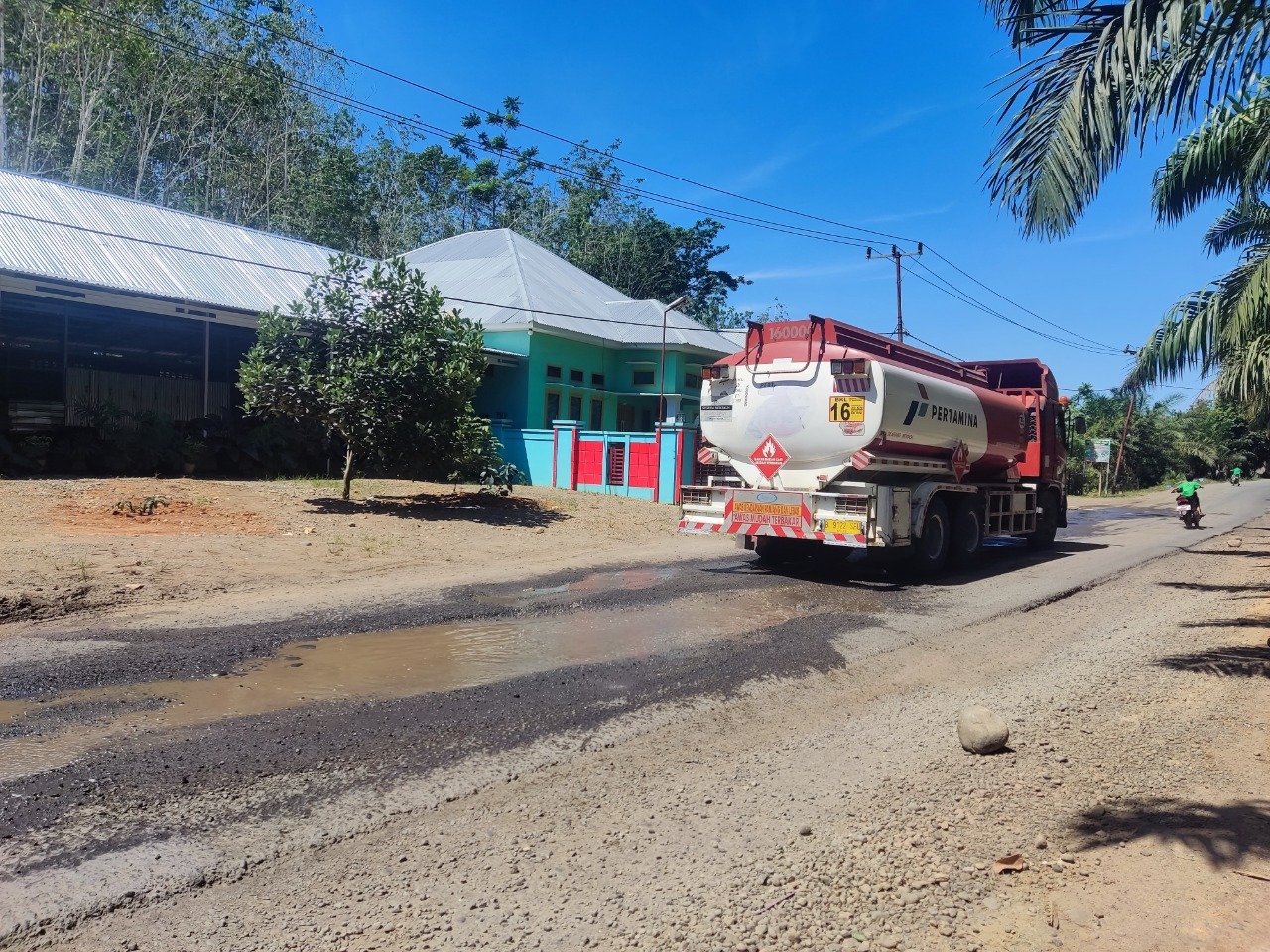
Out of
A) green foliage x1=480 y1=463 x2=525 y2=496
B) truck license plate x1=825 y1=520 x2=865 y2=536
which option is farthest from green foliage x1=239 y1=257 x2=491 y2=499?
truck license plate x1=825 y1=520 x2=865 y2=536

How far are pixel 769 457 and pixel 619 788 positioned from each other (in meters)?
7.98

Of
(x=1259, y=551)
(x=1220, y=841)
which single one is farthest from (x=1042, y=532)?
(x=1220, y=841)

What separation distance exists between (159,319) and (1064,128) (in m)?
19.1

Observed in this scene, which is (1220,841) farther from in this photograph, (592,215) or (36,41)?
(592,215)

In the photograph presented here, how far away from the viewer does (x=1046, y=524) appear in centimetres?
1728

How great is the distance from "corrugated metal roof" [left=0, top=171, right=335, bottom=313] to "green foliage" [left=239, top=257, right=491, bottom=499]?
4277 millimetres

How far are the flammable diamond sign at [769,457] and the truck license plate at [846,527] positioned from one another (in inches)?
43.3

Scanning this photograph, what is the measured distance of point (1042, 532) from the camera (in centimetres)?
1739

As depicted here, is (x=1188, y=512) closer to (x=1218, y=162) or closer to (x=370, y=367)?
(x=1218, y=162)

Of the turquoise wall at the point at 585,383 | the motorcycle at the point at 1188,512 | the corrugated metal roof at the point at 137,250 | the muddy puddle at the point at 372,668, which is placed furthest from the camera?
the turquoise wall at the point at 585,383

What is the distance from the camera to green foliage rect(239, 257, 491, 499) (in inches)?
567

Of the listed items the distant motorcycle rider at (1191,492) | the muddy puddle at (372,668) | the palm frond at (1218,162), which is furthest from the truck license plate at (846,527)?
the distant motorcycle rider at (1191,492)

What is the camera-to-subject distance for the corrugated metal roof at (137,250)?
55.1 feet

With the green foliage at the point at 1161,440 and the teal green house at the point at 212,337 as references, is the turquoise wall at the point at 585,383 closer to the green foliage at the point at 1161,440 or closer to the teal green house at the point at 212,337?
the teal green house at the point at 212,337
